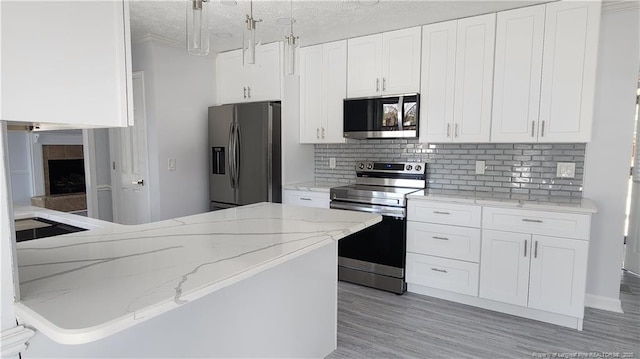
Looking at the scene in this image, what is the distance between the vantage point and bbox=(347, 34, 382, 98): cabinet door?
339cm

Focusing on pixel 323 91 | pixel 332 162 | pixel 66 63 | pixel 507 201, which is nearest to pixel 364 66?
pixel 323 91

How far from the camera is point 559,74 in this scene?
8.80 feet

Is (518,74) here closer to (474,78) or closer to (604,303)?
(474,78)

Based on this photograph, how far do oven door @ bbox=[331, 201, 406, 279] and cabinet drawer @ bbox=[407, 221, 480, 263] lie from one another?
92 mm

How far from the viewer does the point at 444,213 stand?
2.92m

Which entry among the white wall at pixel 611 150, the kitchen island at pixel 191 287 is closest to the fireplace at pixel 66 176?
the kitchen island at pixel 191 287

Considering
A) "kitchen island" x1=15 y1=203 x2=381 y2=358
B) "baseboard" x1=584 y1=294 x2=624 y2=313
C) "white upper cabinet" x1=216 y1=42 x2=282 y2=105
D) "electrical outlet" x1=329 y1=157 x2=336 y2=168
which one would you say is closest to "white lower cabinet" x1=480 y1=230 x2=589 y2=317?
"baseboard" x1=584 y1=294 x2=624 y2=313

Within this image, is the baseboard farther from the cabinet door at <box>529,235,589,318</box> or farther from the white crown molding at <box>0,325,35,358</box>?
the white crown molding at <box>0,325,35,358</box>

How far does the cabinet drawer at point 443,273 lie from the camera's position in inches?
113

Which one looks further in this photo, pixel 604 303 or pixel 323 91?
pixel 323 91

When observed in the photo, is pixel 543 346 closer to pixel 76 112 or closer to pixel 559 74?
pixel 559 74

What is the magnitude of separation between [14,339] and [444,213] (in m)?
2.71

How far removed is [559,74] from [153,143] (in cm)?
360

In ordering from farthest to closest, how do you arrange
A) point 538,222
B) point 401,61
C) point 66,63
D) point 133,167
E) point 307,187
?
point 133,167, point 307,187, point 401,61, point 538,222, point 66,63
